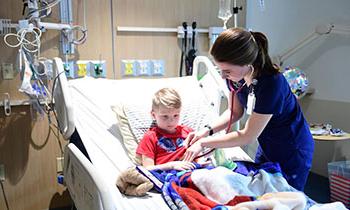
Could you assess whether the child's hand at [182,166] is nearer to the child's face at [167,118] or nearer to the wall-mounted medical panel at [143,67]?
the child's face at [167,118]

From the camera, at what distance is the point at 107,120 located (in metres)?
1.96

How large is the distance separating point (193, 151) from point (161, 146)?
0.25 metres

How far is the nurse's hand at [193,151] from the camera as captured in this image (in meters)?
1.58

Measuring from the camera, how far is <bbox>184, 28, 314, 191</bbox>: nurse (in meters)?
1.40

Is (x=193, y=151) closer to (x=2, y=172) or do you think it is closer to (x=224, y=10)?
(x=224, y=10)

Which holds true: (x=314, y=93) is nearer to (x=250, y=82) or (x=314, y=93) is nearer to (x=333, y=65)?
(x=333, y=65)

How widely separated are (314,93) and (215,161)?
1.99 meters

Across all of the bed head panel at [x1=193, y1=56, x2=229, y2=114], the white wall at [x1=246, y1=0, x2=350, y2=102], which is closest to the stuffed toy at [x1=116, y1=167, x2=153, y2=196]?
the bed head panel at [x1=193, y1=56, x2=229, y2=114]

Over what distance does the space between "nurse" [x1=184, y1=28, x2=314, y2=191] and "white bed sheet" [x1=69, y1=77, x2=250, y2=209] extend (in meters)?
0.31

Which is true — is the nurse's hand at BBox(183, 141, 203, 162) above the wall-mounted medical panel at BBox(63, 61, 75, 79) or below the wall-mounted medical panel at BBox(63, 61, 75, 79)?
below

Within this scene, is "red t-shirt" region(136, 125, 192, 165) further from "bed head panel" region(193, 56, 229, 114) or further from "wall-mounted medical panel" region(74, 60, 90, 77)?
"wall-mounted medical panel" region(74, 60, 90, 77)

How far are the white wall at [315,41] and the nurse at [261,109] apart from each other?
174 cm

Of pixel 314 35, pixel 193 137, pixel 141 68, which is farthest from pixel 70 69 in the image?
pixel 314 35

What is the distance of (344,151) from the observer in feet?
10.2
